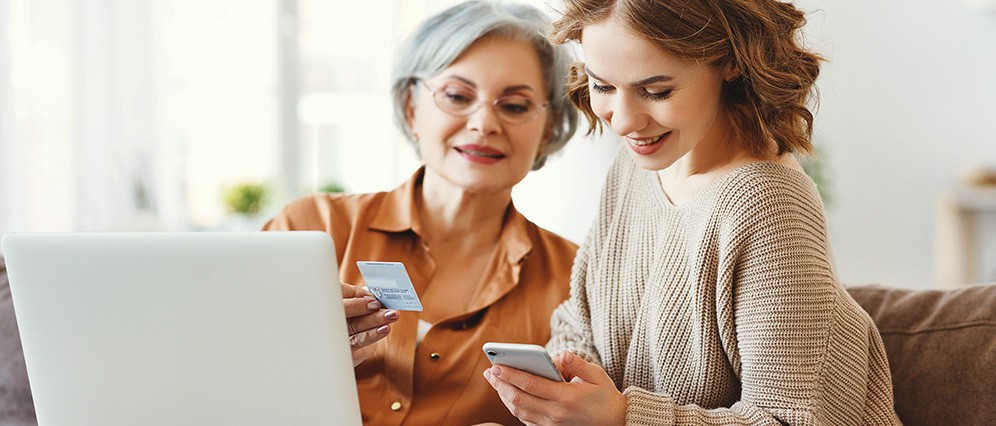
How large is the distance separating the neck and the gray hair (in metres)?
0.20

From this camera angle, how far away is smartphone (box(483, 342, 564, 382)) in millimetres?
1242

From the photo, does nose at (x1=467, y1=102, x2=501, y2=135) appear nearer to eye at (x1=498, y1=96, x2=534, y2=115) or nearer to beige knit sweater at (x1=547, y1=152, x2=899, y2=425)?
eye at (x1=498, y1=96, x2=534, y2=115)

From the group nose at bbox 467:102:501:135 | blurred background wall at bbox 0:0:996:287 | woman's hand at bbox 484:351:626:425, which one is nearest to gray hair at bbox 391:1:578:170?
nose at bbox 467:102:501:135

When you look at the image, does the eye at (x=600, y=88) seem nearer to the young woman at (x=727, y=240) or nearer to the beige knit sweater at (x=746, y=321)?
the young woman at (x=727, y=240)

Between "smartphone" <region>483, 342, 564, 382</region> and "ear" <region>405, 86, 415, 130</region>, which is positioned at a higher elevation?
"ear" <region>405, 86, 415, 130</region>

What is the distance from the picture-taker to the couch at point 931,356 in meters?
1.64

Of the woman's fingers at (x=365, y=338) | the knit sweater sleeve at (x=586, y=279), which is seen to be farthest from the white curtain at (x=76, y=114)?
the knit sweater sleeve at (x=586, y=279)

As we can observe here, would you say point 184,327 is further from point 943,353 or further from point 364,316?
point 943,353

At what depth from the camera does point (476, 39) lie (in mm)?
1988

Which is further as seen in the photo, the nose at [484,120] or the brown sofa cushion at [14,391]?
the nose at [484,120]

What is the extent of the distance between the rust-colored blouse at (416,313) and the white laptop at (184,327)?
0.60 meters

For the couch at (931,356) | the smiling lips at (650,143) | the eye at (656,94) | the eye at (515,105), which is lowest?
the couch at (931,356)

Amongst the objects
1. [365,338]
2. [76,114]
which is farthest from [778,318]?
[76,114]

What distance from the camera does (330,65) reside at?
4.59 meters
